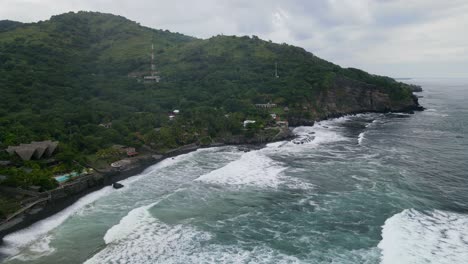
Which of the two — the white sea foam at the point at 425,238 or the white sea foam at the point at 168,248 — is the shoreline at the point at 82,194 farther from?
the white sea foam at the point at 425,238

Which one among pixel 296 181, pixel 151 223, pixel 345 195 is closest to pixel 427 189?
pixel 345 195

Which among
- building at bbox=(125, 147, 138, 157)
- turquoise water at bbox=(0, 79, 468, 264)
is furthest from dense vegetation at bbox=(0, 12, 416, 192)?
turquoise water at bbox=(0, 79, 468, 264)

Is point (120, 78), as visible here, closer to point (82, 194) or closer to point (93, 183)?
point (93, 183)

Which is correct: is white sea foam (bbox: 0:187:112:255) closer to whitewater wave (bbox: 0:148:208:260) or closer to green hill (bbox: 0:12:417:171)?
whitewater wave (bbox: 0:148:208:260)

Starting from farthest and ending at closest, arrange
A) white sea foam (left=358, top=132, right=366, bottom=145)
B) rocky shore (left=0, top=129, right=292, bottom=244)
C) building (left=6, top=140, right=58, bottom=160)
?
white sea foam (left=358, top=132, right=366, bottom=145), building (left=6, top=140, right=58, bottom=160), rocky shore (left=0, top=129, right=292, bottom=244)

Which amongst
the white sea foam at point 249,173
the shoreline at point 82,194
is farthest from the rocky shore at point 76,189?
the white sea foam at point 249,173

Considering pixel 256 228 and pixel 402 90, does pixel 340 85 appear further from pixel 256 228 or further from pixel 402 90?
pixel 256 228

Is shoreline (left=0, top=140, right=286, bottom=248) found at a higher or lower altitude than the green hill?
lower
